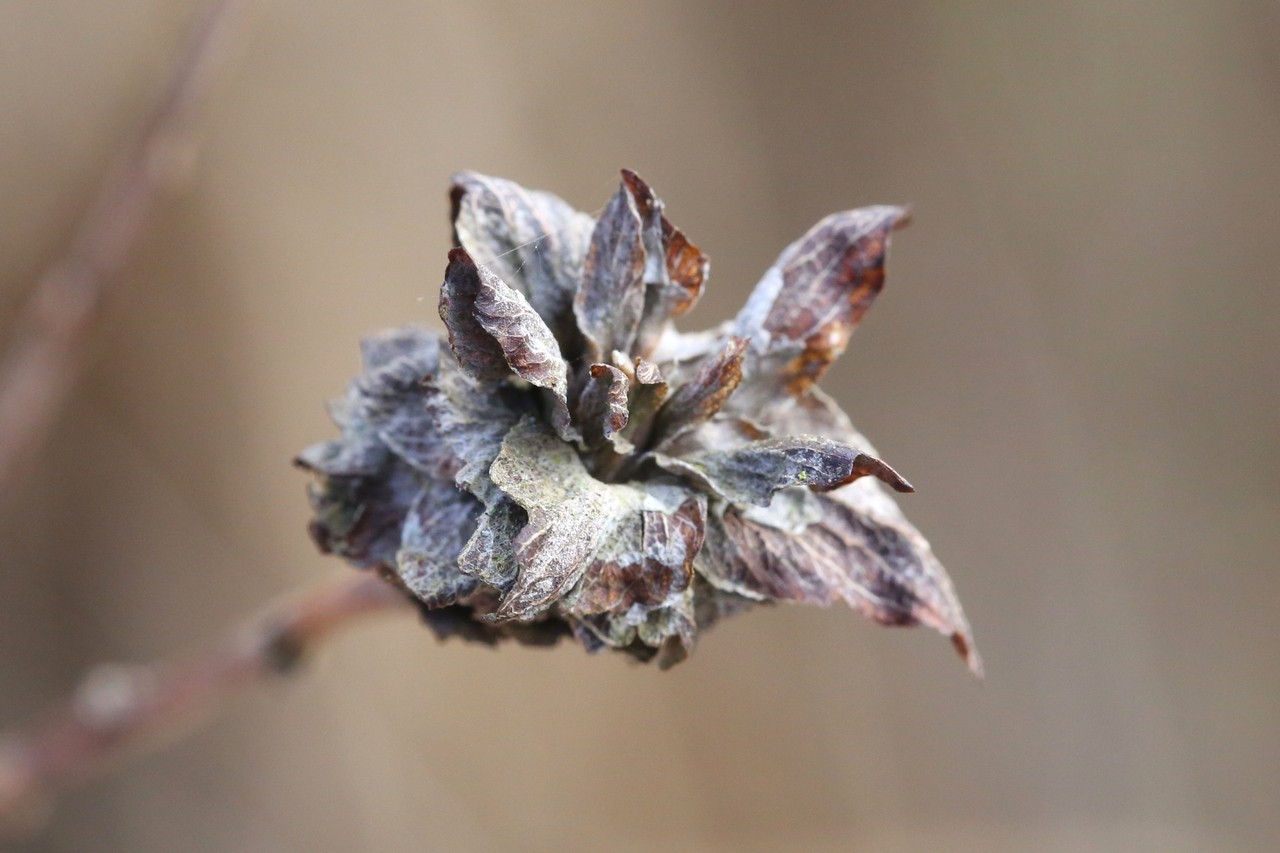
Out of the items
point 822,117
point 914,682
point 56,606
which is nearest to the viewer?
point 56,606

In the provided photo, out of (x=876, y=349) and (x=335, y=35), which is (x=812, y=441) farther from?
(x=876, y=349)

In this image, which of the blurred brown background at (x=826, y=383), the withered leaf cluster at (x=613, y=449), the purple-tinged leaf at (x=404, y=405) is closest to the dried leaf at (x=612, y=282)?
the withered leaf cluster at (x=613, y=449)

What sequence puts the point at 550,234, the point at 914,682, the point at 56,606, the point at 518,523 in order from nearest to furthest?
the point at 518,523 < the point at 550,234 < the point at 56,606 < the point at 914,682

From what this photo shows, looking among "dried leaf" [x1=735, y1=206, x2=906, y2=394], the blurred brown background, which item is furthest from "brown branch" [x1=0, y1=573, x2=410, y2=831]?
the blurred brown background

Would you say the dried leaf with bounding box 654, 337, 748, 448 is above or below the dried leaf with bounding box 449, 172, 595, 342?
below

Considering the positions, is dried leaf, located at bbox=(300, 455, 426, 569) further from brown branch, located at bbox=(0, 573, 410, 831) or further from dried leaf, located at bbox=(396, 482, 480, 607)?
brown branch, located at bbox=(0, 573, 410, 831)

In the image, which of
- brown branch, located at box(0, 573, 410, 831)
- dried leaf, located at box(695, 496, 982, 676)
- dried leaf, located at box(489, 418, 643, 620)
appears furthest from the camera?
brown branch, located at box(0, 573, 410, 831)

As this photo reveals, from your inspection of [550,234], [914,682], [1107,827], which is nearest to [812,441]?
[550,234]
